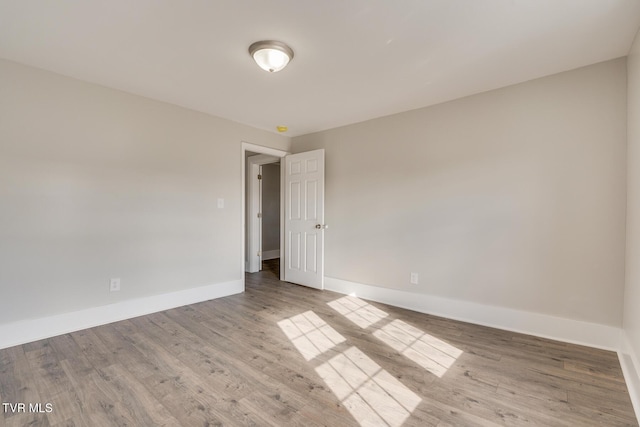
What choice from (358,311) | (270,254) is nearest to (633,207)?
(358,311)

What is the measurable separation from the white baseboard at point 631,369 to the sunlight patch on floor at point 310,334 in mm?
1894

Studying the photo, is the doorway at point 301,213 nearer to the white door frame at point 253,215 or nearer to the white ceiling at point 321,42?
the white door frame at point 253,215

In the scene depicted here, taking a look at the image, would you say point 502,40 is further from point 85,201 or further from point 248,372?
point 85,201

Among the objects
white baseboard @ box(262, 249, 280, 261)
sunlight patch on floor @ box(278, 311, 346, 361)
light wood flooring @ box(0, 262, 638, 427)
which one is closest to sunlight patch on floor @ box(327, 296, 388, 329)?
light wood flooring @ box(0, 262, 638, 427)

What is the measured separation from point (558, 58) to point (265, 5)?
2331mm

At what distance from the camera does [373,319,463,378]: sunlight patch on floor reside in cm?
219

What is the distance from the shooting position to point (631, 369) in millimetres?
1921

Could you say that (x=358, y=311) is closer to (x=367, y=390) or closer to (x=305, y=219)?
(x=367, y=390)

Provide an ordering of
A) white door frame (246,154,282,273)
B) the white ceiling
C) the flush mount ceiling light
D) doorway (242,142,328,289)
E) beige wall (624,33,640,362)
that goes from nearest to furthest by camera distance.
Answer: the white ceiling < beige wall (624,33,640,362) < the flush mount ceiling light < doorway (242,142,328,289) < white door frame (246,154,282,273)

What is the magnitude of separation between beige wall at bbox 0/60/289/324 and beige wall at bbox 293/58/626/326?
81.1 inches

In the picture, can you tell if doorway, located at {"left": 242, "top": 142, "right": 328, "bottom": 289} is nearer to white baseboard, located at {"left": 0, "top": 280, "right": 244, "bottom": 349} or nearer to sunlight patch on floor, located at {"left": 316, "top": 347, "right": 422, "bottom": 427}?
white baseboard, located at {"left": 0, "top": 280, "right": 244, "bottom": 349}

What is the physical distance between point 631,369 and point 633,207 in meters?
1.11

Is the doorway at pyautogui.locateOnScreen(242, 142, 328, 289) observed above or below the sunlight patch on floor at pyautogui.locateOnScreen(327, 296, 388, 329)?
above

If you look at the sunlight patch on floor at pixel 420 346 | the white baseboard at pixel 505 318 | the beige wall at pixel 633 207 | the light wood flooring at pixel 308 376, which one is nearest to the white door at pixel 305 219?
the white baseboard at pixel 505 318
